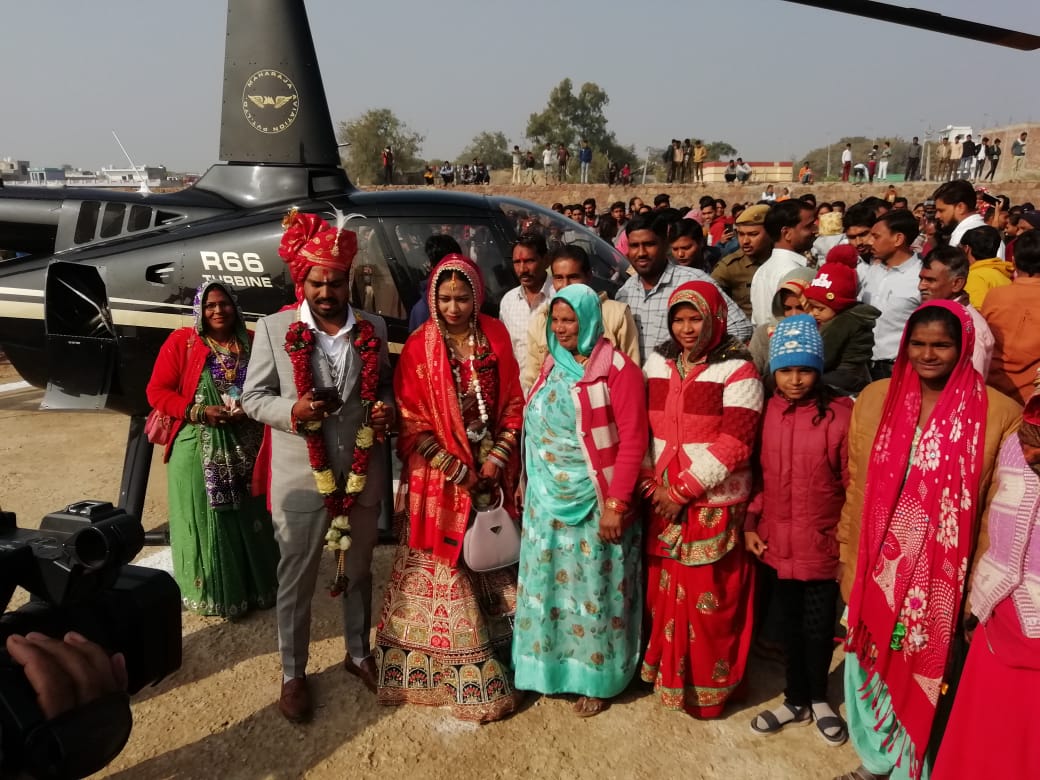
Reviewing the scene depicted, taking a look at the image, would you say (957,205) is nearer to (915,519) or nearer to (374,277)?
(915,519)

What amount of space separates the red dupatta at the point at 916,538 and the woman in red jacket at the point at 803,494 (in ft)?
0.89

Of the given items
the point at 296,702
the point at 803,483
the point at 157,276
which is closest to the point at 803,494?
the point at 803,483

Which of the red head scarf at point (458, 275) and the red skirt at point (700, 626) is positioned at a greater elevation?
the red head scarf at point (458, 275)

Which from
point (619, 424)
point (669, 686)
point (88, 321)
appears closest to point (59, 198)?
point (88, 321)

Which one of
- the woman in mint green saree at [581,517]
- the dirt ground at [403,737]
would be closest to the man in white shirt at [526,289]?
the woman in mint green saree at [581,517]

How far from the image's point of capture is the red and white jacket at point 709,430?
112 inches

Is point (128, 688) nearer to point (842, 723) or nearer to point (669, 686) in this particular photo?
point (669, 686)

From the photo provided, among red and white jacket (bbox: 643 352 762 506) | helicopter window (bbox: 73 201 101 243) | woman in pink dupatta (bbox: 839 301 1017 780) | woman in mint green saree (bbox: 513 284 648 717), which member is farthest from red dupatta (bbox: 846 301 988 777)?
helicopter window (bbox: 73 201 101 243)

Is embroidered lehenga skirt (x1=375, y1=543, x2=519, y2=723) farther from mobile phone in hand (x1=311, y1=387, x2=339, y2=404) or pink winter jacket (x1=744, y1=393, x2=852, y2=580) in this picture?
pink winter jacket (x1=744, y1=393, x2=852, y2=580)

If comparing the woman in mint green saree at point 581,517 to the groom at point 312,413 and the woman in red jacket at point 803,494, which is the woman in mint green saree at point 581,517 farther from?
the groom at point 312,413

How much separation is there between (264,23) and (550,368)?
4133mm

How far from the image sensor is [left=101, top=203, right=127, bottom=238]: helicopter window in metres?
5.28

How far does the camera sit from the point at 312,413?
2816 millimetres

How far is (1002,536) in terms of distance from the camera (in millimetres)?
2102
